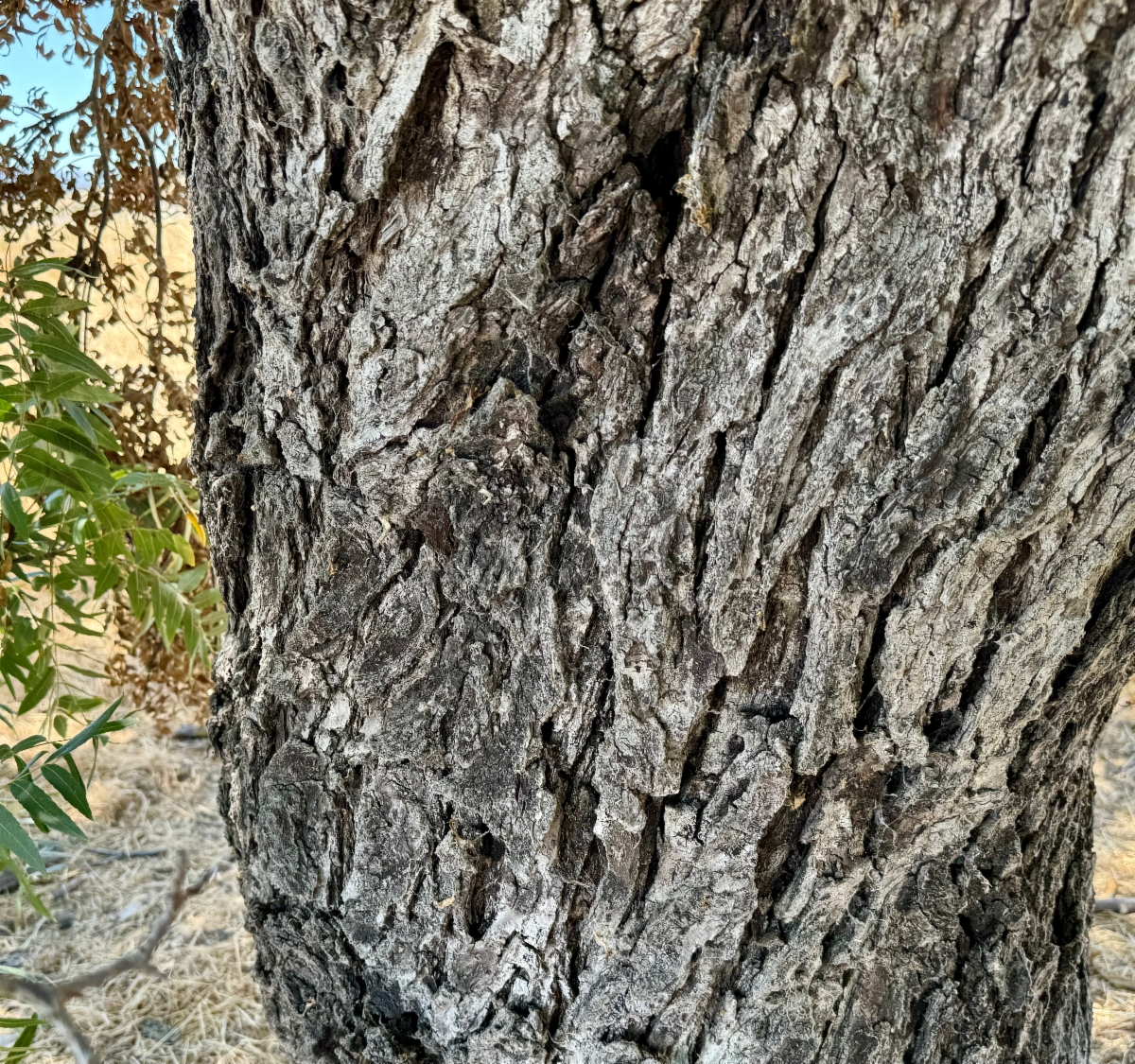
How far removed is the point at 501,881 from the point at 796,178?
69 cm

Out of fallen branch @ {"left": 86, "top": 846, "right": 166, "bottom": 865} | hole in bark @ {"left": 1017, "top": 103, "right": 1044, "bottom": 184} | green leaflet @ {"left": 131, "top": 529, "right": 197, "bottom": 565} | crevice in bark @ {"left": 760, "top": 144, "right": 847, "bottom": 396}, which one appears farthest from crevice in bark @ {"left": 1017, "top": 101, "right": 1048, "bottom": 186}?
fallen branch @ {"left": 86, "top": 846, "right": 166, "bottom": 865}

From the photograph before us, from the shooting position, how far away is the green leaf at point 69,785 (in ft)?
3.29

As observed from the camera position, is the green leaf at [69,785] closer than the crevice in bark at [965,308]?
No

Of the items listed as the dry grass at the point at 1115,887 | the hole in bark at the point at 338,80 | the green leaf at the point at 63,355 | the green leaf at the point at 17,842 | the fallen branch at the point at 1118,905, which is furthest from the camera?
the fallen branch at the point at 1118,905

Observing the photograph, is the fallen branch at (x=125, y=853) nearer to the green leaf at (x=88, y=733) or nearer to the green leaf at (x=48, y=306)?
the green leaf at (x=88, y=733)

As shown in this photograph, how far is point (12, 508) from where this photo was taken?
42.8 inches

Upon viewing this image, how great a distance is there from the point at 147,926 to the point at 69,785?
1022mm

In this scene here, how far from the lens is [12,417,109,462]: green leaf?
1.08 m

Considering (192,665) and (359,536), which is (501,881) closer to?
(359,536)

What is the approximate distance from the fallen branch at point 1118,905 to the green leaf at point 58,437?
1941 millimetres

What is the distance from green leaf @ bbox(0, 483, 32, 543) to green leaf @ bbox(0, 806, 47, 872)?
0.34m

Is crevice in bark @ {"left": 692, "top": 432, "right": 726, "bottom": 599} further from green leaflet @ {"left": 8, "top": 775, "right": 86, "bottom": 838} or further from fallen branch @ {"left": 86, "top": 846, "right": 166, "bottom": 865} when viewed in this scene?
fallen branch @ {"left": 86, "top": 846, "right": 166, "bottom": 865}

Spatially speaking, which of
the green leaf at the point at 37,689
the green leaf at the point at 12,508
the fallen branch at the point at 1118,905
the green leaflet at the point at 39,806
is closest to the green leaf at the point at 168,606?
the green leaf at the point at 37,689

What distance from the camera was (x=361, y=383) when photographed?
768mm
